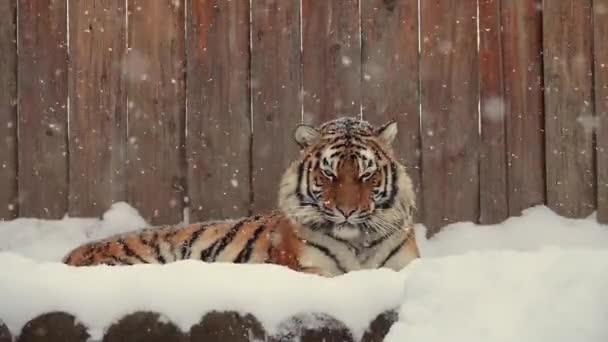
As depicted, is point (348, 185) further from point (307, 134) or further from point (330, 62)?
point (330, 62)

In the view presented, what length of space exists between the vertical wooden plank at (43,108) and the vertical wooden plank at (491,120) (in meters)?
1.68

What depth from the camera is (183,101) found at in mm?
4027

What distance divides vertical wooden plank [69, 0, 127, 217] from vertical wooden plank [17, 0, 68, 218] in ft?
0.15

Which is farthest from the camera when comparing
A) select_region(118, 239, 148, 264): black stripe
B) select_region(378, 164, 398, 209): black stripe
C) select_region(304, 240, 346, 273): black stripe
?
select_region(118, 239, 148, 264): black stripe

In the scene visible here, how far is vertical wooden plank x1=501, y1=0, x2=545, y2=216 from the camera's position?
4027 millimetres

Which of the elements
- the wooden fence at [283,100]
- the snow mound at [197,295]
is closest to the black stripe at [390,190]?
the wooden fence at [283,100]

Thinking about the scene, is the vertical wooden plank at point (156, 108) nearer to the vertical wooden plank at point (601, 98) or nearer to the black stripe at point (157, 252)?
the black stripe at point (157, 252)

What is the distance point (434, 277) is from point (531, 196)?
210 cm

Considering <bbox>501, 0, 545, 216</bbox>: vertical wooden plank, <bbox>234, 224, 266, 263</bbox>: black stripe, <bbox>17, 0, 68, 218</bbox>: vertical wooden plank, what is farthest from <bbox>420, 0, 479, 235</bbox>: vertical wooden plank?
<bbox>17, 0, 68, 218</bbox>: vertical wooden plank

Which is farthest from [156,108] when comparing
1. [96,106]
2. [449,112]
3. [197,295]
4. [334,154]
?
[197,295]

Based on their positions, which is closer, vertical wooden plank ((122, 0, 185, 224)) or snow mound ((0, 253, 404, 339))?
snow mound ((0, 253, 404, 339))

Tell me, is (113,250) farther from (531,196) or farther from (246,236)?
(531,196)

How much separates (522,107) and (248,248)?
4.63ft

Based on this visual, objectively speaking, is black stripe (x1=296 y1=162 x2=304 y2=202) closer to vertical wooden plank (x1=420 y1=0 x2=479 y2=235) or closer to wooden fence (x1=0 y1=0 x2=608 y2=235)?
wooden fence (x1=0 y1=0 x2=608 y2=235)
